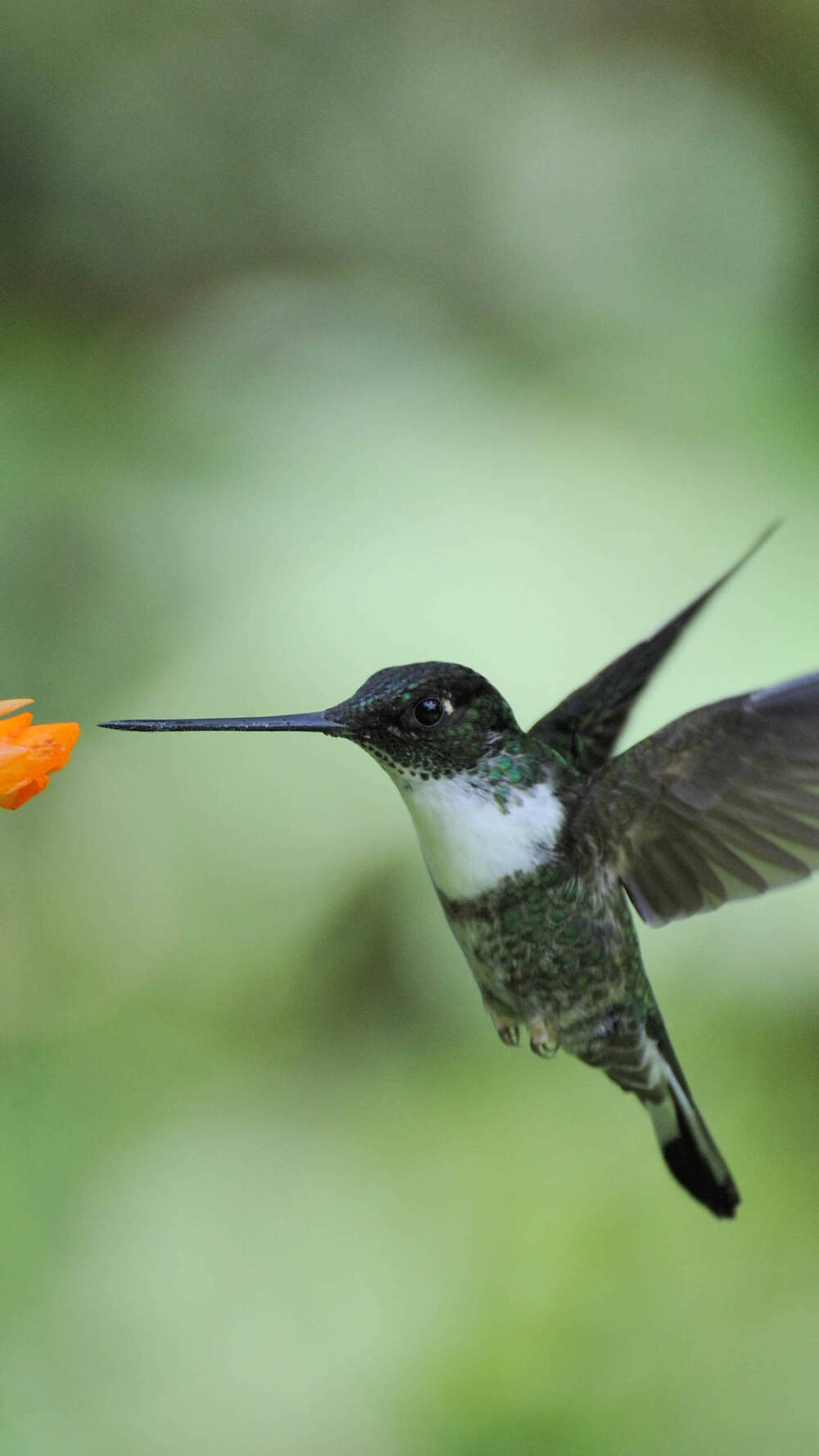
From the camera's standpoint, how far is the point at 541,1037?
165 centimetres

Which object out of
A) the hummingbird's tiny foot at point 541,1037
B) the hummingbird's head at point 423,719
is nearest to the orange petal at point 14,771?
the hummingbird's head at point 423,719

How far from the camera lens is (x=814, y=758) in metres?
1.42

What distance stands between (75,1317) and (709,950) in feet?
4.36

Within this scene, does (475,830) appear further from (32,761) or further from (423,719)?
(32,761)

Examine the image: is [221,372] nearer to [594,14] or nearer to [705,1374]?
[594,14]

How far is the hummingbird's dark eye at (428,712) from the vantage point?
1.38 meters

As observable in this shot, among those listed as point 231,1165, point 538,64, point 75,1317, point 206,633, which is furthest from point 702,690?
point 538,64

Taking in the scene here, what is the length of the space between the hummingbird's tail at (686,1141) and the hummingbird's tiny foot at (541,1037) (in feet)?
0.52

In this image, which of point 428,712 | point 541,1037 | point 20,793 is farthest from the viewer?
point 541,1037

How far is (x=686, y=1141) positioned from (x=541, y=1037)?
9.7 inches

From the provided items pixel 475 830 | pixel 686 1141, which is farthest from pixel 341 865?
pixel 475 830

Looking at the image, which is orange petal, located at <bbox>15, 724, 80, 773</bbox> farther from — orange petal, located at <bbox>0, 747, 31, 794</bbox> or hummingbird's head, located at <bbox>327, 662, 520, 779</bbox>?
hummingbird's head, located at <bbox>327, 662, 520, 779</bbox>

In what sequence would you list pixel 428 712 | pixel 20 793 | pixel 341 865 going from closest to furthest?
pixel 20 793
pixel 428 712
pixel 341 865

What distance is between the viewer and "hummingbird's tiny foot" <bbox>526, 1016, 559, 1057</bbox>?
1.65m
